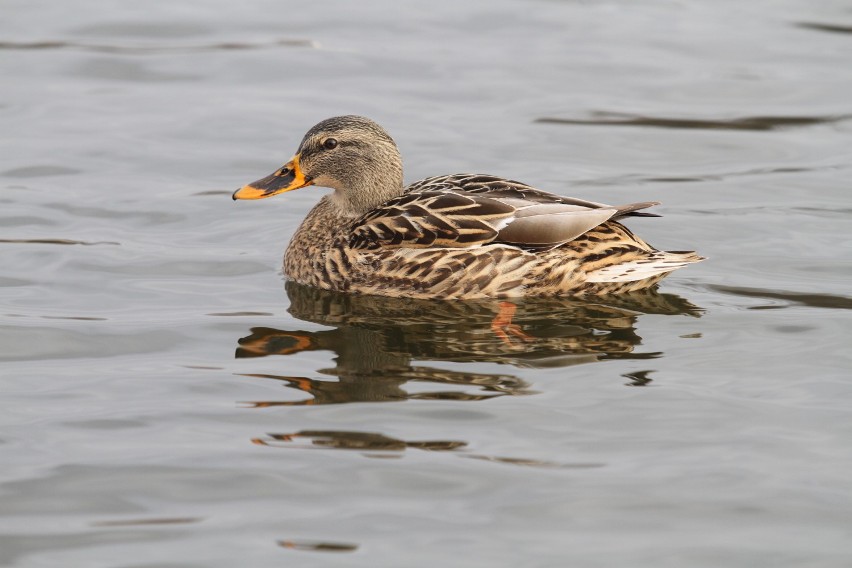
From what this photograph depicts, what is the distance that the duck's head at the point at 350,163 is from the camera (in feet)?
33.9

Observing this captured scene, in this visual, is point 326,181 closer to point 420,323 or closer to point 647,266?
point 420,323

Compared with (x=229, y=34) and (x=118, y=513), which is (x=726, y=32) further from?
(x=118, y=513)

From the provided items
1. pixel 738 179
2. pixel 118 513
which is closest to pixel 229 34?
pixel 738 179

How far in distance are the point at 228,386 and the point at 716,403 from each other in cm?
269

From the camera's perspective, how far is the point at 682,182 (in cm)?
1266

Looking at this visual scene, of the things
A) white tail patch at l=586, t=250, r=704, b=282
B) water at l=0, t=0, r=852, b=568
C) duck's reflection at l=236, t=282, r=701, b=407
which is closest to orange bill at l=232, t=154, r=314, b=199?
water at l=0, t=0, r=852, b=568

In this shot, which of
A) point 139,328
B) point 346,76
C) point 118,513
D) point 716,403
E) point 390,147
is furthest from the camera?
point 346,76

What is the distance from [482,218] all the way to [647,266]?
44.5 inches

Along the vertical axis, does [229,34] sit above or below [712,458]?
above

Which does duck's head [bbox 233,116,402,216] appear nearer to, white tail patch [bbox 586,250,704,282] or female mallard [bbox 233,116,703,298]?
female mallard [bbox 233,116,703,298]

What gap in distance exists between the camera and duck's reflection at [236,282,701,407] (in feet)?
26.6

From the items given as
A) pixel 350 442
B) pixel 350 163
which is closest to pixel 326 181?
pixel 350 163

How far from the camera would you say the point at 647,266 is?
9523 mm

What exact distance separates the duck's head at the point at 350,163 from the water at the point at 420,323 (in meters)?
0.76
